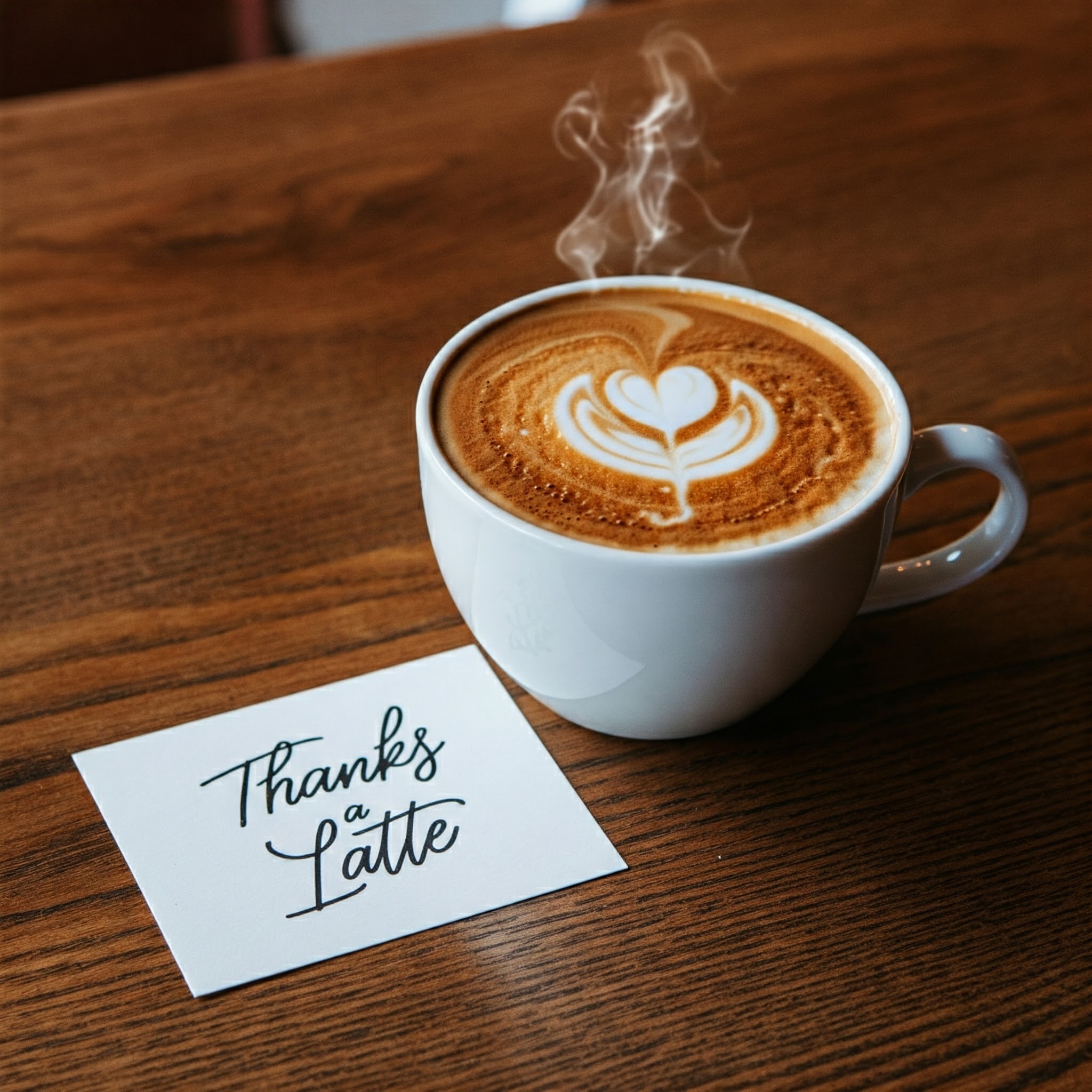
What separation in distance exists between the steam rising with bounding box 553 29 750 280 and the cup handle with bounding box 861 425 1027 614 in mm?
364

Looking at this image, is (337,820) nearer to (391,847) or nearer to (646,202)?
(391,847)

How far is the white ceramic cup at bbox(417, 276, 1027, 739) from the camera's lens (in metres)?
0.52

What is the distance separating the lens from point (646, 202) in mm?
1018

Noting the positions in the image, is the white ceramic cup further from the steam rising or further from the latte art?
the steam rising

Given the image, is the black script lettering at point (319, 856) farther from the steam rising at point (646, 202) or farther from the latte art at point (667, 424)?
the steam rising at point (646, 202)

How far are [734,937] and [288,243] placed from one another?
2.22 ft

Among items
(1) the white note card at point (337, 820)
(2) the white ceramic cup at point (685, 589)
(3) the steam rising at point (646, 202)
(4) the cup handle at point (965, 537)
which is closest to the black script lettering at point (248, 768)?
(1) the white note card at point (337, 820)

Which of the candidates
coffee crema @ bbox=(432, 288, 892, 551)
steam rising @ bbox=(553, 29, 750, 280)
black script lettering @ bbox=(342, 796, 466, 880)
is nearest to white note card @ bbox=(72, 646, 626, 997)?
black script lettering @ bbox=(342, 796, 466, 880)

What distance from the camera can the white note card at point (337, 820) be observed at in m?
0.54

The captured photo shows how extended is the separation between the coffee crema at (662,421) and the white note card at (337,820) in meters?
0.14

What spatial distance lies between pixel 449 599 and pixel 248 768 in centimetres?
16

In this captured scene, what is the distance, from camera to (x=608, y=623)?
54cm

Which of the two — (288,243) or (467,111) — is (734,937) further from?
(467,111)

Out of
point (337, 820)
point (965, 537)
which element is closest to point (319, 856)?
point (337, 820)
